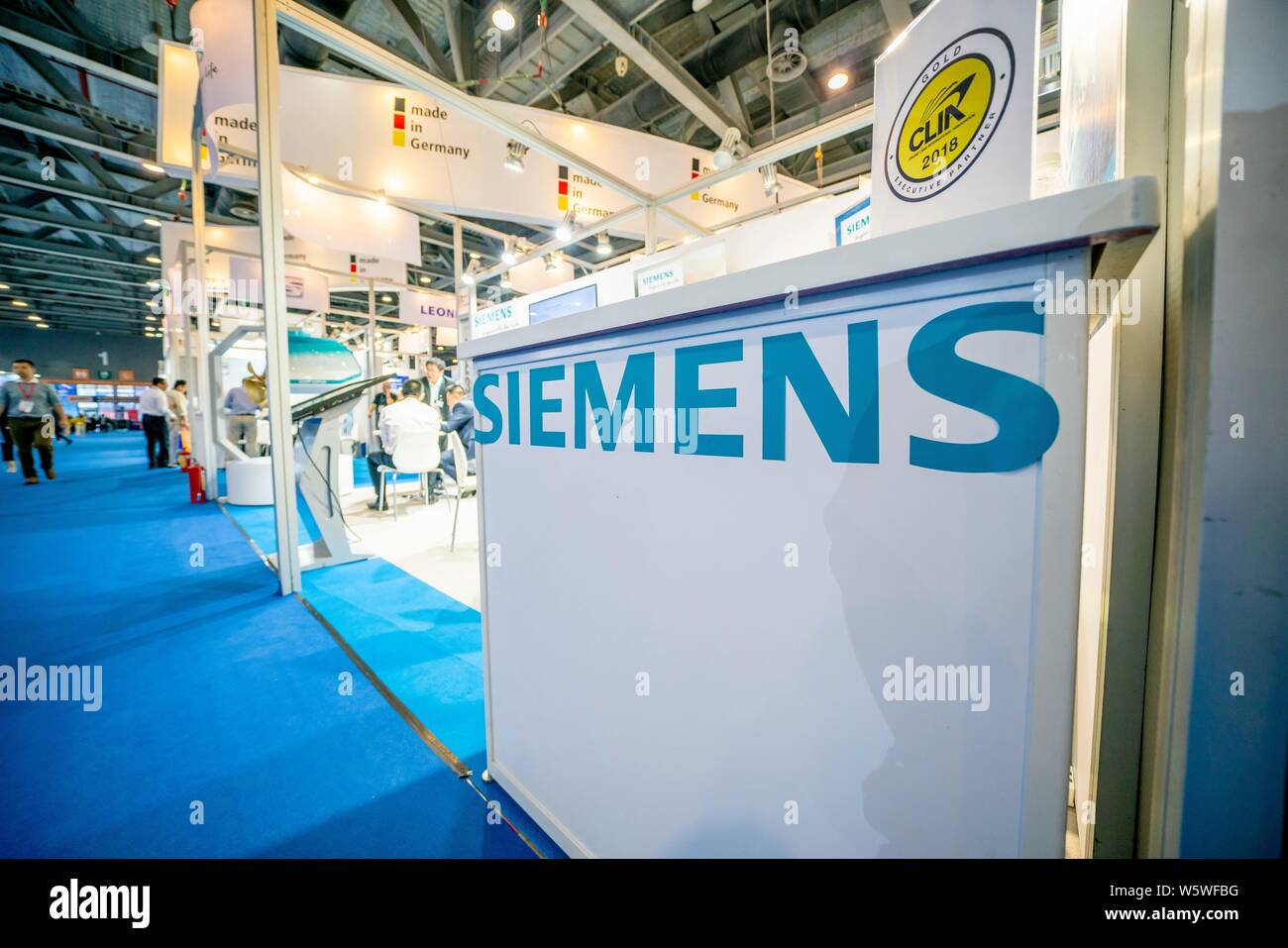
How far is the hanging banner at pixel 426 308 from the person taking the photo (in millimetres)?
8602

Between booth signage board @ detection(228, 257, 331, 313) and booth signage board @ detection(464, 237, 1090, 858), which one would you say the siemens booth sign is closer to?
booth signage board @ detection(464, 237, 1090, 858)

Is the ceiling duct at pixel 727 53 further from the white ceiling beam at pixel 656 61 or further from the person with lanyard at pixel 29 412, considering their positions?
the person with lanyard at pixel 29 412

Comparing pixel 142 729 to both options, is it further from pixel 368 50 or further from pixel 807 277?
pixel 368 50

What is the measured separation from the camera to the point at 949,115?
0.79 meters

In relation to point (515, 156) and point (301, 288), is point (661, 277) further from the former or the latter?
point (301, 288)

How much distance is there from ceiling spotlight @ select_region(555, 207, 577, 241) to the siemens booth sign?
392cm

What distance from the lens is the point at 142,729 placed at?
1.58 m

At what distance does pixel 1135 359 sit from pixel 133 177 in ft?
43.4

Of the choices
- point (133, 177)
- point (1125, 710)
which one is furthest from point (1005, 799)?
point (133, 177)

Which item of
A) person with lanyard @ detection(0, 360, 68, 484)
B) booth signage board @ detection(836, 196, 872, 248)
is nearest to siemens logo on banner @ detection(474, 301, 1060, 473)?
booth signage board @ detection(836, 196, 872, 248)

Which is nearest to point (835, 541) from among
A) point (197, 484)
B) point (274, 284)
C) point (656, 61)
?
point (274, 284)

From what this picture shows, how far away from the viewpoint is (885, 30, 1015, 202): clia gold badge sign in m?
0.72

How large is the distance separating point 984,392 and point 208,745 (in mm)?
2176

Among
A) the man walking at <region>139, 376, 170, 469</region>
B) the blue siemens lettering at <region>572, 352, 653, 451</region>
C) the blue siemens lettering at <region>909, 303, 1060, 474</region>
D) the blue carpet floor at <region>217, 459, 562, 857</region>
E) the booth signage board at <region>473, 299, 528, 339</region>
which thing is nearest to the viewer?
the blue siemens lettering at <region>909, 303, 1060, 474</region>
